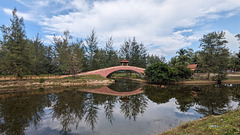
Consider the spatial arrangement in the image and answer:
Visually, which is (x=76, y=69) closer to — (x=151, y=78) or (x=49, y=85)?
(x=49, y=85)

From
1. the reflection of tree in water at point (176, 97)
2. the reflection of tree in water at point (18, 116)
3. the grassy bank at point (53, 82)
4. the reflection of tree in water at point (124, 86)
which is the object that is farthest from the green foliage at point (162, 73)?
the reflection of tree in water at point (18, 116)

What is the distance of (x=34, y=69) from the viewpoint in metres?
26.9

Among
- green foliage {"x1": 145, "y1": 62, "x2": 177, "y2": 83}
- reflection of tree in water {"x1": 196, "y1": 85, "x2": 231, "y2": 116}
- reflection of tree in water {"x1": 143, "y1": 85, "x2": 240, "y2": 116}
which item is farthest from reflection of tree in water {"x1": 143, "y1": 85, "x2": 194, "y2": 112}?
green foliage {"x1": 145, "y1": 62, "x2": 177, "y2": 83}

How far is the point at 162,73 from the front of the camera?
85.8 feet

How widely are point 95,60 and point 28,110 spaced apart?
26.9m

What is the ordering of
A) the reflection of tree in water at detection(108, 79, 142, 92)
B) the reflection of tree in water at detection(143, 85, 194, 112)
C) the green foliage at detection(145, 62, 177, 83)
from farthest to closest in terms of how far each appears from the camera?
the green foliage at detection(145, 62, 177, 83) < the reflection of tree in water at detection(108, 79, 142, 92) < the reflection of tree in water at detection(143, 85, 194, 112)

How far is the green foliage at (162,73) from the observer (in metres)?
26.0

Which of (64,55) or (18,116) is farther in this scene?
(64,55)

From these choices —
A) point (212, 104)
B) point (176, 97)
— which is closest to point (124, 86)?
point (176, 97)

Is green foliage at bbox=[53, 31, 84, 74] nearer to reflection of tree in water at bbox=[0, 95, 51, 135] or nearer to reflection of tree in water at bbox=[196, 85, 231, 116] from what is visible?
reflection of tree in water at bbox=[0, 95, 51, 135]

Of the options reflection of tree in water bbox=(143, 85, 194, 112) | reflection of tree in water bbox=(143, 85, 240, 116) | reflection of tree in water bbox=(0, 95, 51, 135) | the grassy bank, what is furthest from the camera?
the grassy bank

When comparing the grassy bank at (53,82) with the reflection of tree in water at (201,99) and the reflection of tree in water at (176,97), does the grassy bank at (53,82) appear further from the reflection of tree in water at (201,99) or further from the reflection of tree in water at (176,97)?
the reflection of tree in water at (201,99)

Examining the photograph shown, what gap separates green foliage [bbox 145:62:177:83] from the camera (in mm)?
25967

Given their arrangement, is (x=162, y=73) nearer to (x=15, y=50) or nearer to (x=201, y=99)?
(x=201, y=99)
